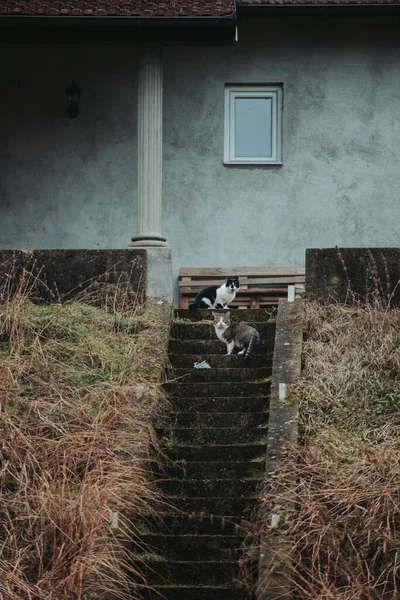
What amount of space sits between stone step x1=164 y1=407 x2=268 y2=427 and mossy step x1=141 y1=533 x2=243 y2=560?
153cm

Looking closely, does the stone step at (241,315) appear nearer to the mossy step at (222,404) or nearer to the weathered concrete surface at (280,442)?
the weathered concrete surface at (280,442)

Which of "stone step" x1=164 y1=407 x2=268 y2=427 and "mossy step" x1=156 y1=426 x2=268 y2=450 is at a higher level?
"stone step" x1=164 y1=407 x2=268 y2=427

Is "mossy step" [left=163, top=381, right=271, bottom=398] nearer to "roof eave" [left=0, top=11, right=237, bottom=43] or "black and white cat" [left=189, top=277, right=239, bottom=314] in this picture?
"black and white cat" [left=189, top=277, right=239, bottom=314]

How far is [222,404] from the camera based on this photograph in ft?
34.6

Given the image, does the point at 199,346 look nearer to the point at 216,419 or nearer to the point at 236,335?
the point at 236,335

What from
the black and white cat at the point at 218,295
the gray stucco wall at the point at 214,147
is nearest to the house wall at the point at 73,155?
the gray stucco wall at the point at 214,147

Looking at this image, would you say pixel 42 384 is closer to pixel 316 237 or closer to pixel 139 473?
pixel 139 473

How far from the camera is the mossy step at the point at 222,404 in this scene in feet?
34.4

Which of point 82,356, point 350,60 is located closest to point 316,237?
point 350,60

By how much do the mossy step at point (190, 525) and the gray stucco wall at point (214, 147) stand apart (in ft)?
24.6

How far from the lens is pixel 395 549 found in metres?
7.86

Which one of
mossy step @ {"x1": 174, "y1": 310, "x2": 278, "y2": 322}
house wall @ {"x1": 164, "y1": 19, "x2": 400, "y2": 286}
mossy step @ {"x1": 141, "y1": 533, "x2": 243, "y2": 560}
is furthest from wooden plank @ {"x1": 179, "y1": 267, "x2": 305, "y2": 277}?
mossy step @ {"x1": 141, "y1": 533, "x2": 243, "y2": 560}

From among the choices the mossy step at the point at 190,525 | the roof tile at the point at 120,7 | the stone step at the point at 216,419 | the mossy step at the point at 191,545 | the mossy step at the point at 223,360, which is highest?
the roof tile at the point at 120,7

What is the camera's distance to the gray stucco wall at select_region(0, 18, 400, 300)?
642 inches
